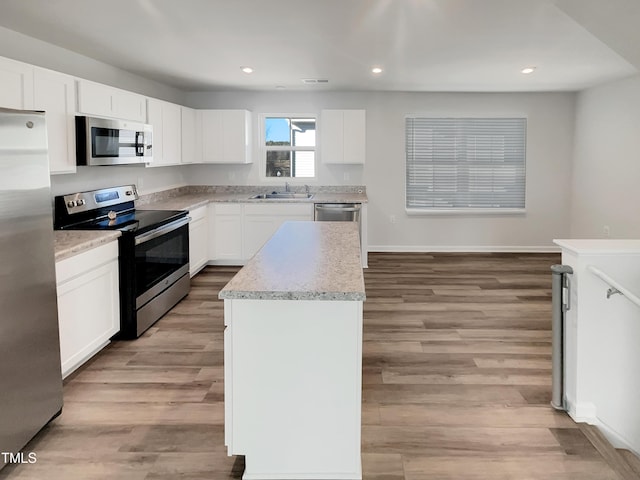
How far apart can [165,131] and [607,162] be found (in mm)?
5331

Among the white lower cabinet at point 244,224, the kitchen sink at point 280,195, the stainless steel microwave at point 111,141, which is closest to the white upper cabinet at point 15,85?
the stainless steel microwave at point 111,141

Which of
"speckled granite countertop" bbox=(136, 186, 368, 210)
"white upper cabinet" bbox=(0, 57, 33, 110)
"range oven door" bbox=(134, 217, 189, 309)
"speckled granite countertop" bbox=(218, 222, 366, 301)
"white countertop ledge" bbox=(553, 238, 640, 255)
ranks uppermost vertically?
"white upper cabinet" bbox=(0, 57, 33, 110)

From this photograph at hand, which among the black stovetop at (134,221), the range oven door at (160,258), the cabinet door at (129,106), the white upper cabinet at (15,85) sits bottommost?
the range oven door at (160,258)

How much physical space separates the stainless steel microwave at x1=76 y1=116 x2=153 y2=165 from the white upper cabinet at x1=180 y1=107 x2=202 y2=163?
135 centimetres

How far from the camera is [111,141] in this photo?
14.4 ft

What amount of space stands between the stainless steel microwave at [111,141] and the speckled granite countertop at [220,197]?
2.63 ft

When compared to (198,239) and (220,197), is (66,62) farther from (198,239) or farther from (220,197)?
(220,197)

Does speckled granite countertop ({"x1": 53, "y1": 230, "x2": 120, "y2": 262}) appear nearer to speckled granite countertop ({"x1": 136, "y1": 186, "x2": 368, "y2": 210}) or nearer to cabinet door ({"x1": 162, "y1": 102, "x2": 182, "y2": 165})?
speckled granite countertop ({"x1": 136, "y1": 186, "x2": 368, "y2": 210})

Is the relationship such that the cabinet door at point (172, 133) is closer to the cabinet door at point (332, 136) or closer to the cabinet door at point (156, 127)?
the cabinet door at point (156, 127)

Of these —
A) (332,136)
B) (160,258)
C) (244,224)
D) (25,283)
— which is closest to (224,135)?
(244,224)

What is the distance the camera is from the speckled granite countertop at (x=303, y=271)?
84.6 inches

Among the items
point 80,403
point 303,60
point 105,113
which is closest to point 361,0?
point 303,60

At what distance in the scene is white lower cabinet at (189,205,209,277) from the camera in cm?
594

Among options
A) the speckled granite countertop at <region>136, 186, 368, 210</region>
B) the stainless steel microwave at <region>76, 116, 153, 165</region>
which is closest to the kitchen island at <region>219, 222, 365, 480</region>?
the stainless steel microwave at <region>76, 116, 153, 165</region>
